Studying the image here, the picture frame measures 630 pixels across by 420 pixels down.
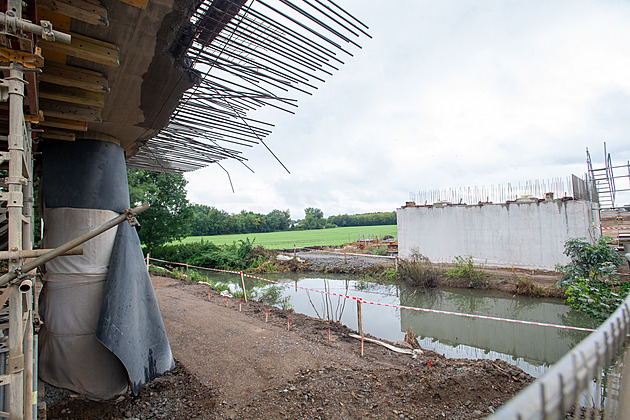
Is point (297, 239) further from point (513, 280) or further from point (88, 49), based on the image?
point (88, 49)

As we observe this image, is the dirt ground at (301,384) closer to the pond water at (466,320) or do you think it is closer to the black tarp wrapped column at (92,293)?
the black tarp wrapped column at (92,293)

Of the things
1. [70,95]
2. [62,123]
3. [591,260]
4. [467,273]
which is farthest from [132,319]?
[467,273]

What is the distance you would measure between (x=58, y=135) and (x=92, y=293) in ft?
7.28

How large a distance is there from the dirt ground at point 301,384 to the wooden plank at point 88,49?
405 cm

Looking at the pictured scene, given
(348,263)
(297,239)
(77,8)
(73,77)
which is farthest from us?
(297,239)

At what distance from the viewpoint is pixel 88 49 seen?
308 centimetres

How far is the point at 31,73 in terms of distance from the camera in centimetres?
288

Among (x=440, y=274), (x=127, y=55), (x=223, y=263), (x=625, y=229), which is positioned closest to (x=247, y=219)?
(x=223, y=263)

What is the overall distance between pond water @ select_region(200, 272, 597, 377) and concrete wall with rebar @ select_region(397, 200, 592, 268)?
11.1 ft

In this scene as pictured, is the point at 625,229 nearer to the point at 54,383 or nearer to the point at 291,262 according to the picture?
the point at 291,262

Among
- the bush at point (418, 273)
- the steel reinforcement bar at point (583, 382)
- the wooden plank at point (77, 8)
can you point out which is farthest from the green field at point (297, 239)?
the steel reinforcement bar at point (583, 382)

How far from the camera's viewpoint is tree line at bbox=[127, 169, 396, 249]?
66.9 ft

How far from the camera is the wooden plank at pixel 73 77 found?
10.9 feet

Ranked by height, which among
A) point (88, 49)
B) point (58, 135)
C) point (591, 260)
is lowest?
point (591, 260)
